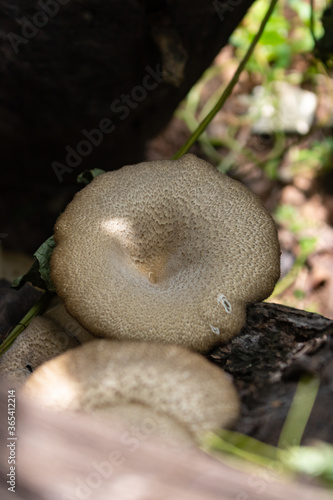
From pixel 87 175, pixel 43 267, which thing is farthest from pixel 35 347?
pixel 87 175

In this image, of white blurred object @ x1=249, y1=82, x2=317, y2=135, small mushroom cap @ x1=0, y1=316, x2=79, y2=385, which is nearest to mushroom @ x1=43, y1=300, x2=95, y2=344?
small mushroom cap @ x1=0, y1=316, x2=79, y2=385

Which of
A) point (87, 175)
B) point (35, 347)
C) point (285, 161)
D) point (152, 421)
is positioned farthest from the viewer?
point (285, 161)

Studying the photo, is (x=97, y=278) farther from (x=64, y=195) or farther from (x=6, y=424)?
(x=64, y=195)

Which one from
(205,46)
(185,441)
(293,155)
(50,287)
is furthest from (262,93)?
(185,441)

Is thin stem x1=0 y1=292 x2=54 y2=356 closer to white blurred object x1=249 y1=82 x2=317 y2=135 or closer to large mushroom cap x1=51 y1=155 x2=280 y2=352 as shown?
large mushroom cap x1=51 y1=155 x2=280 y2=352

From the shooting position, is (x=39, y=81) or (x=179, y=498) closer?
(x=179, y=498)

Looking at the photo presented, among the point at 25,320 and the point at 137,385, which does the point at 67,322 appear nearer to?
the point at 25,320
